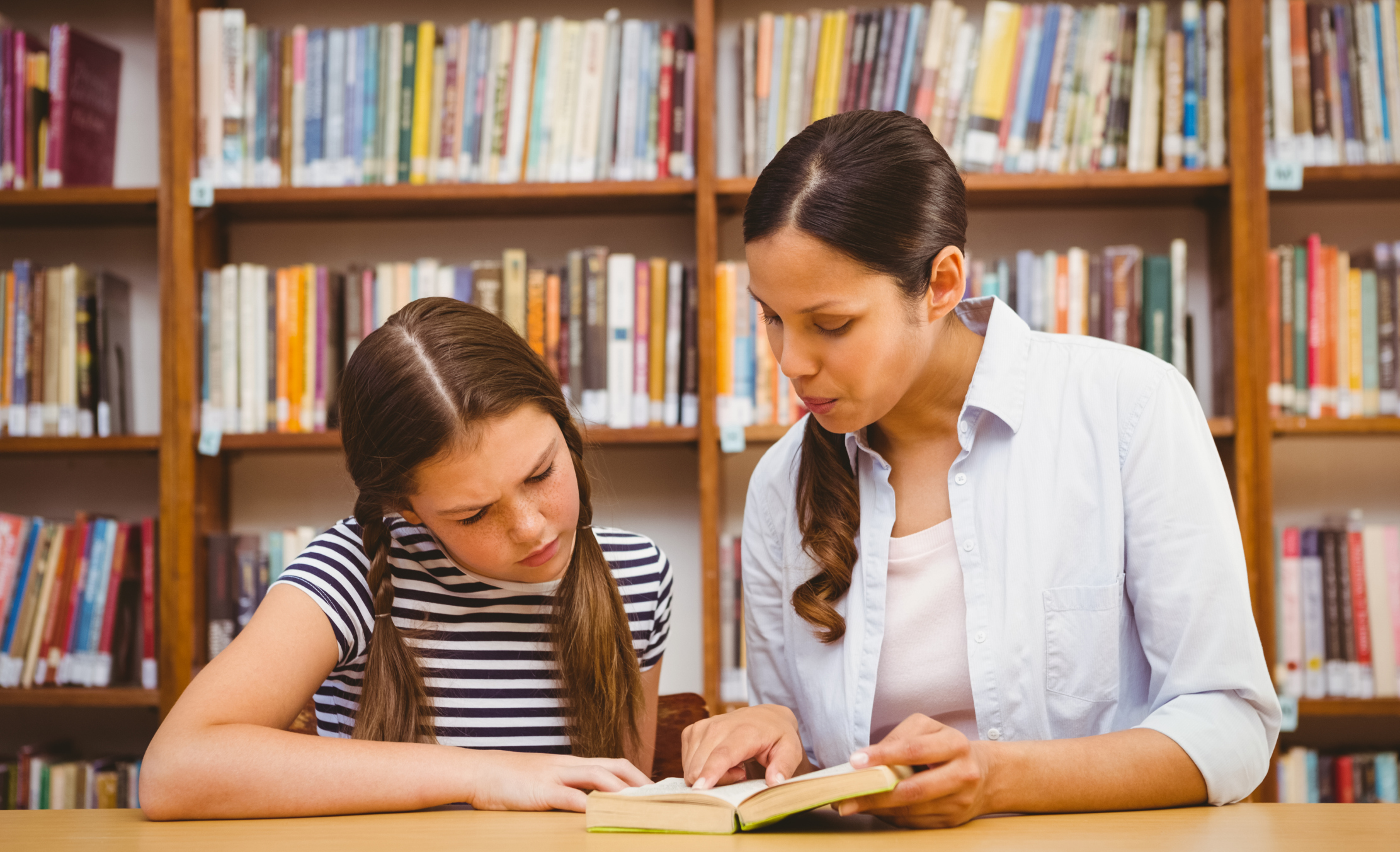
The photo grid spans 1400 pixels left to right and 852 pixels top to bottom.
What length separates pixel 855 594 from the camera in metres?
1.12

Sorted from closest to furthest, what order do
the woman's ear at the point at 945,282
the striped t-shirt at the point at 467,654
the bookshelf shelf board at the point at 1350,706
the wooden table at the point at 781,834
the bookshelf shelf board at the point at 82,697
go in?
1. the wooden table at the point at 781,834
2. the woman's ear at the point at 945,282
3. the striped t-shirt at the point at 467,654
4. the bookshelf shelf board at the point at 1350,706
5. the bookshelf shelf board at the point at 82,697

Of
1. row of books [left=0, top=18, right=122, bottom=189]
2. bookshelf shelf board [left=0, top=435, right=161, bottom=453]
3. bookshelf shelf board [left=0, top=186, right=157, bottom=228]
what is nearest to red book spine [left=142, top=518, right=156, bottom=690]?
bookshelf shelf board [left=0, top=435, right=161, bottom=453]

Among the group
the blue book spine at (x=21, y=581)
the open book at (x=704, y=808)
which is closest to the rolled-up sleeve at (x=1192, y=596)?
the open book at (x=704, y=808)

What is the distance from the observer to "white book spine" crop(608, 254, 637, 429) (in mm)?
1926

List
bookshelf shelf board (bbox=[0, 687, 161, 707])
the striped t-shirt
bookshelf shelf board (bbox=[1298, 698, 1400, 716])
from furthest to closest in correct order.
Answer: bookshelf shelf board (bbox=[0, 687, 161, 707]) < bookshelf shelf board (bbox=[1298, 698, 1400, 716]) < the striped t-shirt

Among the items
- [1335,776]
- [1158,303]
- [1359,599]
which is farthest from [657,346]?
[1335,776]

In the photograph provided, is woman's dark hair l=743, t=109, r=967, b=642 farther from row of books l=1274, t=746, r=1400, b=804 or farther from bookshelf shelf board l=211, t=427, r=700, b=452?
row of books l=1274, t=746, r=1400, b=804

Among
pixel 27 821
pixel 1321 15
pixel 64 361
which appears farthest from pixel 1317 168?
pixel 64 361

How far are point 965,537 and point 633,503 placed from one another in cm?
119

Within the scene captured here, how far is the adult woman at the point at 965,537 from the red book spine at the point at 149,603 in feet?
4.46

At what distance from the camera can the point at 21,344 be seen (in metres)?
1.95

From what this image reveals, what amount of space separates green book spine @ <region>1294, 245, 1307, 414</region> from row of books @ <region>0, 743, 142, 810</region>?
7.94 feet

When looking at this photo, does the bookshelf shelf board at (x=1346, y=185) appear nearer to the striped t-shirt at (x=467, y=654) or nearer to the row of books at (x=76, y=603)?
the striped t-shirt at (x=467, y=654)

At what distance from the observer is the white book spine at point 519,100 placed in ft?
6.42
